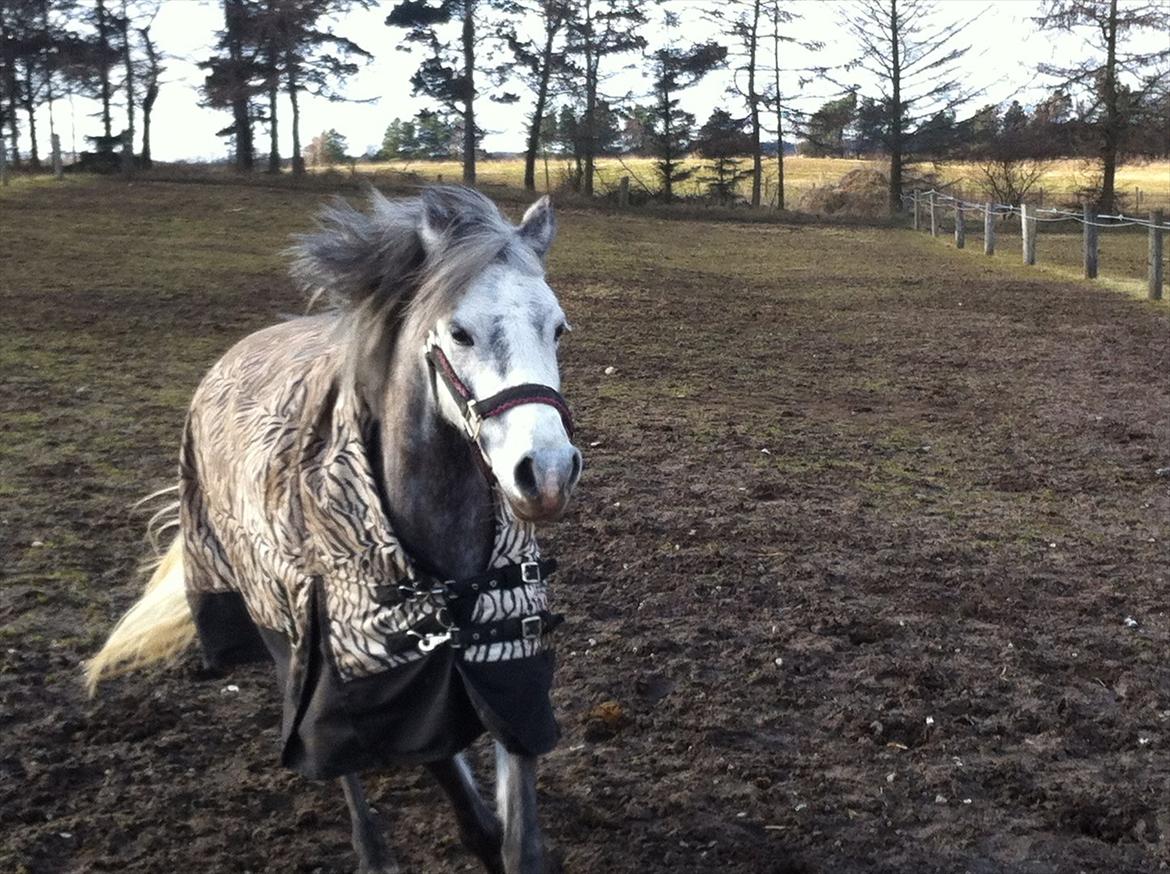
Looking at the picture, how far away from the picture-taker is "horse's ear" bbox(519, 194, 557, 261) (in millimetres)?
2750

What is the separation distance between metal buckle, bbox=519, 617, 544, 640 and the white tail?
1.67 meters

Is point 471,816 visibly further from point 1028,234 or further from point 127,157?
point 127,157

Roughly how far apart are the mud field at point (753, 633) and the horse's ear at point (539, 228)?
60.3 inches

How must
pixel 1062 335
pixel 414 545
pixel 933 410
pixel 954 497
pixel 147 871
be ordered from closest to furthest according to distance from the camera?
pixel 414 545 → pixel 147 871 → pixel 954 497 → pixel 933 410 → pixel 1062 335

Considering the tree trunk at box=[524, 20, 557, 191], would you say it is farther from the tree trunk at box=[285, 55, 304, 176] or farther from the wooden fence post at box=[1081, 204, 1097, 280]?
the wooden fence post at box=[1081, 204, 1097, 280]

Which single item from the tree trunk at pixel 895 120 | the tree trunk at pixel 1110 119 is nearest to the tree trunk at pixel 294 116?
the tree trunk at pixel 895 120

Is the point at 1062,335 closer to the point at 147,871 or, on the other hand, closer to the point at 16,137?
the point at 147,871

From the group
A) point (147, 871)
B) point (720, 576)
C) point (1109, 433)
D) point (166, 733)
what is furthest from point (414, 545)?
point (1109, 433)

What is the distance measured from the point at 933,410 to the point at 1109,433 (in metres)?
1.19

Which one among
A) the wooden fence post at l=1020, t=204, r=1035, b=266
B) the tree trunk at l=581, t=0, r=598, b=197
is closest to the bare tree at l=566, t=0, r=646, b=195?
the tree trunk at l=581, t=0, r=598, b=197

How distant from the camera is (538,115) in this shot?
125ft

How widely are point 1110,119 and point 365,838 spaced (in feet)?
115

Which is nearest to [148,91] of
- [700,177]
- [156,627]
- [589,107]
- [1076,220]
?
[589,107]

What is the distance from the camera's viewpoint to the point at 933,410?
27.5ft
